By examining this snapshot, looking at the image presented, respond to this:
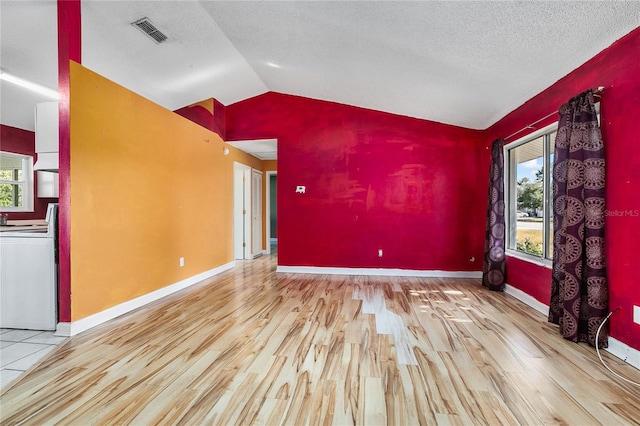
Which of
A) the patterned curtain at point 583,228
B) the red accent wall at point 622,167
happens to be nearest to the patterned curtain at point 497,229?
the patterned curtain at point 583,228

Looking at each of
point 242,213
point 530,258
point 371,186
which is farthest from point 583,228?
point 242,213

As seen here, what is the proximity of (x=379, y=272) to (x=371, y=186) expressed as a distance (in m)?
1.47

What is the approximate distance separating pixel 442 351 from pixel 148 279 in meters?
3.26

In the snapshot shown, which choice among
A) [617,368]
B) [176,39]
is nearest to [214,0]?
[176,39]

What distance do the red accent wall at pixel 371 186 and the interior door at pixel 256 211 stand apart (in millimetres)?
1624

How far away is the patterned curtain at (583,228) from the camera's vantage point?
233cm

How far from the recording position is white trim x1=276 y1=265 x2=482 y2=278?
485 centimetres

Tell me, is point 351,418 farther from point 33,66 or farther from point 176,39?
point 33,66

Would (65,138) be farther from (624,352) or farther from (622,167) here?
(624,352)

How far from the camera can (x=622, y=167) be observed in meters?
2.19

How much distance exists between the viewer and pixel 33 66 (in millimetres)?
3230

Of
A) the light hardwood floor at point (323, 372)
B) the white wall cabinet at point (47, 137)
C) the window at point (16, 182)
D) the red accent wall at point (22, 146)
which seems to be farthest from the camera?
the window at point (16, 182)

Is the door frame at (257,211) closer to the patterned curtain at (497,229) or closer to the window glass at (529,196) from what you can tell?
the patterned curtain at (497,229)

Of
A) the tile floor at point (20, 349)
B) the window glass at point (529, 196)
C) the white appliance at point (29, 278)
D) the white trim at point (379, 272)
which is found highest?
the window glass at point (529, 196)
